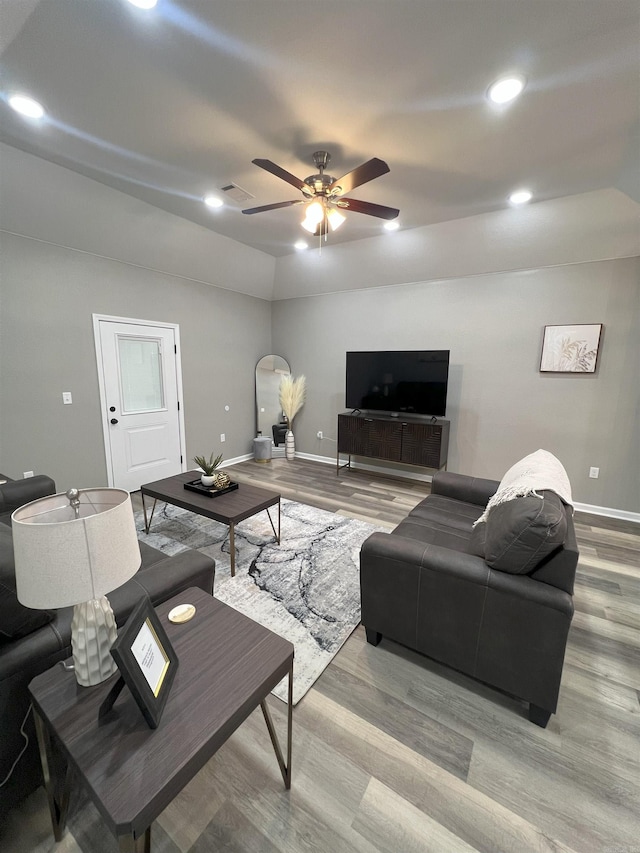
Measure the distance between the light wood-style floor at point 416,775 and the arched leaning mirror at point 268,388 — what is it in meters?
4.18

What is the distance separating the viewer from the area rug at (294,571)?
1.98 meters

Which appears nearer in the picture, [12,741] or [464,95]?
[12,741]

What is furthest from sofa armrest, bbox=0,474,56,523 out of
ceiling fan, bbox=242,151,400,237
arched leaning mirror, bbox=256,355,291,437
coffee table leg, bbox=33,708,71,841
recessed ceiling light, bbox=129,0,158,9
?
arched leaning mirror, bbox=256,355,291,437

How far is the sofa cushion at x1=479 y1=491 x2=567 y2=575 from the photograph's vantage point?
4.61 feet

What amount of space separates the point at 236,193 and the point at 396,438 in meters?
3.11

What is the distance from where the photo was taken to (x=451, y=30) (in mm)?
1503

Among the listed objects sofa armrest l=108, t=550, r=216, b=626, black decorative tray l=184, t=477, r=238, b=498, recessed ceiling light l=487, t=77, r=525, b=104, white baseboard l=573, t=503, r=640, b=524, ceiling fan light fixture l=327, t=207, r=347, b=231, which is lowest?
white baseboard l=573, t=503, r=640, b=524

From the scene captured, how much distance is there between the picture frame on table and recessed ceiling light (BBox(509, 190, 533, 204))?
3860 mm

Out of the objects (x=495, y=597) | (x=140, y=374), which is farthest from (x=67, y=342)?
(x=495, y=597)

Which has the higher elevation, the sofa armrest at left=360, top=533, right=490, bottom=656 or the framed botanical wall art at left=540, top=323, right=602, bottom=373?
the framed botanical wall art at left=540, top=323, right=602, bottom=373

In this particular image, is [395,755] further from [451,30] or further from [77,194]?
[77,194]

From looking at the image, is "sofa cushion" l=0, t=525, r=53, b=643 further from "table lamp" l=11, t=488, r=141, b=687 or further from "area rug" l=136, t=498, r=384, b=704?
"area rug" l=136, t=498, r=384, b=704

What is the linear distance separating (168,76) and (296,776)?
3.27 m

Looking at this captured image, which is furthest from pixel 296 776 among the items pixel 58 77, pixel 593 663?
pixel 58 77
